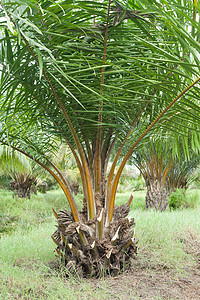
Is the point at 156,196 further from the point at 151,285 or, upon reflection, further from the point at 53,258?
the point at 151,285

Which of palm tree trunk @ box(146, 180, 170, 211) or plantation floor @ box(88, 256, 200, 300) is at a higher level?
palm tree trunk @ box(146, 180, 170, 211)

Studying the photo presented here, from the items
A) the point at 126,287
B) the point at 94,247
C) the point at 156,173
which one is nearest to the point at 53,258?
the point at 94,247

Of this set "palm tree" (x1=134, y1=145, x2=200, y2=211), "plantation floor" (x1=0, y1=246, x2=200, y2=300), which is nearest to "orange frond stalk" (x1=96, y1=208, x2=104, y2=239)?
"plantation floor" (x1=0, y1=246, x2=200, y2=300)

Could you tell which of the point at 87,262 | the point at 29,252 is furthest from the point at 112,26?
the point at 29,252

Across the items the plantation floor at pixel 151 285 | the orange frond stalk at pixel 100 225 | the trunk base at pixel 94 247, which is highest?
the orange frond stalk at pixel 100 225

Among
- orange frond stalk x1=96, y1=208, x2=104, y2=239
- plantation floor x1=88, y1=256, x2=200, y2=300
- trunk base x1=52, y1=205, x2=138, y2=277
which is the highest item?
orange frond stalk x1=96, y1=208, x2=104, y2=239

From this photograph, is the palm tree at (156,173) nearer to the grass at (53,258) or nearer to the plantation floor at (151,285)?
the grass at (53,258)

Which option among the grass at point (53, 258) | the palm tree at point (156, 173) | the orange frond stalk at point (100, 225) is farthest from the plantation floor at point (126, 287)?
the palm tree at point (156, 173)

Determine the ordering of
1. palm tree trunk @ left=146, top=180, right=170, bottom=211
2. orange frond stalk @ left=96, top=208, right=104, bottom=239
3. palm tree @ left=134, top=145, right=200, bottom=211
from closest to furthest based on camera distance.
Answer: orange frond stalk @ left=96, top=208, right=104, bottom=239, palm tree @ left=134, top=145, right=200, bottom=211, palm tree trunk @ left=146, top=180, right=170, bottom=211

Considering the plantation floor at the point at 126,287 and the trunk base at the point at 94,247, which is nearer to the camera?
the plantation floor at the point at 126,287

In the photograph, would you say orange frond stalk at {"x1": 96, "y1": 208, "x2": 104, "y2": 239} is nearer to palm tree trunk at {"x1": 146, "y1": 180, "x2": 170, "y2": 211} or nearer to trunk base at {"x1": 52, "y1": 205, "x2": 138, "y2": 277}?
trunk base at {"x1": 52, "y1": 205, "x2": 138, "y2": 277}

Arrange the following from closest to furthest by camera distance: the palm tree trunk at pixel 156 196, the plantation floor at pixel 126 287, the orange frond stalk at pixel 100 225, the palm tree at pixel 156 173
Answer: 1. the plantation floor at pixel 126 287
2. the orange frond stalk at pixel 100 225
3. the palm tree at pixel 156 173
4. the palm tree trunk at pixel 156 196

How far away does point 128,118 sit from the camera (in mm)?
2141

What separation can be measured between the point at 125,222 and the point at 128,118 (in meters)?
0.93
